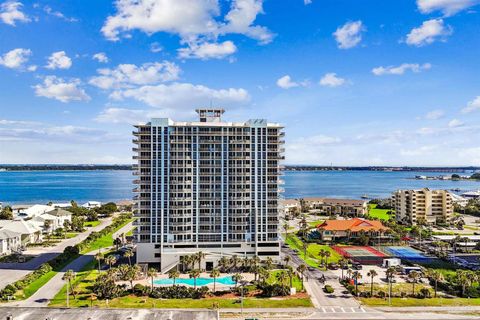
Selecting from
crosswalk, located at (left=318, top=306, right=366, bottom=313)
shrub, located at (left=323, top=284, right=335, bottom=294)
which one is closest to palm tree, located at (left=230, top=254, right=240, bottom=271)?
shrub, located at (left=323, top=284, right=335, bottom=294)

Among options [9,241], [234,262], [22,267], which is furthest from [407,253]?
[9,241]

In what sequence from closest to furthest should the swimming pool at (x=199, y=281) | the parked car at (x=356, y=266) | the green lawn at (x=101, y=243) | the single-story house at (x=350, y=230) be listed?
1. the swimming pool at (x=199, y=281)
2. the parked car at (x=356, y=266)
3. the green lawn at (x=101, y=243)
4. the single-story house at (x=350, y=230)

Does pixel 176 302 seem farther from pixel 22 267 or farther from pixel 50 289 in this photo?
pixel 22 267

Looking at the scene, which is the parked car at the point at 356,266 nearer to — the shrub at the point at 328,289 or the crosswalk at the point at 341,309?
the shrub at the point at 328,289

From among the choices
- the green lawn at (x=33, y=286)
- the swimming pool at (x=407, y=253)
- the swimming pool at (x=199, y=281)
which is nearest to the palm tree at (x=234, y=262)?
the swimming pool at (x=199, y=281)

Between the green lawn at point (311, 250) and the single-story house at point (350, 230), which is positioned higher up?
the single-story house at point (350, 230)

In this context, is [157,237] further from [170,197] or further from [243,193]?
[243,193]
